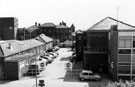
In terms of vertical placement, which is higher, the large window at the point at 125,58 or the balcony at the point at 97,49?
the balcony at the point at 97,49

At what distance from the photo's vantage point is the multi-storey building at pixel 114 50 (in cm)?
2522

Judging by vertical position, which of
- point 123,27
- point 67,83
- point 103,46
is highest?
point 123,27

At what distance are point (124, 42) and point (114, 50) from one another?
1.92 meters

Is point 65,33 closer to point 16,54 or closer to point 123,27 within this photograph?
point 16,54

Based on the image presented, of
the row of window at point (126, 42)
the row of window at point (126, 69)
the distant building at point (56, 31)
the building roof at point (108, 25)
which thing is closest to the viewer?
the row of window at point (126, 42)

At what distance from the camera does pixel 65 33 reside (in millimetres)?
87062

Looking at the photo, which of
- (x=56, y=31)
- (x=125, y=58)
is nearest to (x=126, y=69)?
(x=125, y=58)

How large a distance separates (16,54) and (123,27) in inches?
767

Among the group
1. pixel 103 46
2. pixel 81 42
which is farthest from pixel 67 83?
pixel 81 42

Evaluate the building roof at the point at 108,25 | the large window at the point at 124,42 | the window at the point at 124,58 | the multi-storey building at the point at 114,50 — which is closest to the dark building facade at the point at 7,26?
the building roof at the point at 108,25

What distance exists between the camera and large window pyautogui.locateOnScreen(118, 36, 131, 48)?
25172mm

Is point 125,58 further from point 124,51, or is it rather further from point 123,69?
point 123,69

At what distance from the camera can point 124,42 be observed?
25328 mm

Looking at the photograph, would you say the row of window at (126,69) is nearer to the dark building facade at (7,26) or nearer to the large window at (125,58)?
the large window at (125,58)
